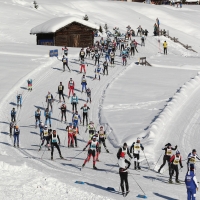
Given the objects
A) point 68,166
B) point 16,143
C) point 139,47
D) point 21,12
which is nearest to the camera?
point 68,166

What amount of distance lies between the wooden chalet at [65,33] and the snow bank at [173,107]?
56.5ft

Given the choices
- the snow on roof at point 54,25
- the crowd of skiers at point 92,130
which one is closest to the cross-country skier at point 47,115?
the crowd of skiers at point 92,130

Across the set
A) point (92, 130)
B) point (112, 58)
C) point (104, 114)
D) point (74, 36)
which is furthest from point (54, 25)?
point (92, 130)

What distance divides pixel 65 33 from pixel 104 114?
2377 centimetres

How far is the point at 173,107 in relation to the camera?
1228 inches

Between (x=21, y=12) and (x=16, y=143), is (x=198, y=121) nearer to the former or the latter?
(x=16, y=143)

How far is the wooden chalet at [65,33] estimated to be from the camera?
171 feet

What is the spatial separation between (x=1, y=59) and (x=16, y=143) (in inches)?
757

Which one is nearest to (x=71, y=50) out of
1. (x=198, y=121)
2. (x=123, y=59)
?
(x=123, y=59)

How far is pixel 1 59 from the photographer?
43.3 metres

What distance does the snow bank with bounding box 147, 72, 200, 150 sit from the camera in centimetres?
2649

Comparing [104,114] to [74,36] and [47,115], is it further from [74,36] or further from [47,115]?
[74,36]

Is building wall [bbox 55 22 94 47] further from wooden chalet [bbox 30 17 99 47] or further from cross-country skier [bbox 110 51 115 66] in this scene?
cross-country skier [bbox 110 51 115 66]

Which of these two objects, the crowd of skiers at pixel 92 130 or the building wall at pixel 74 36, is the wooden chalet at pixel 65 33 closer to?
the building wall at pixel 74 36
